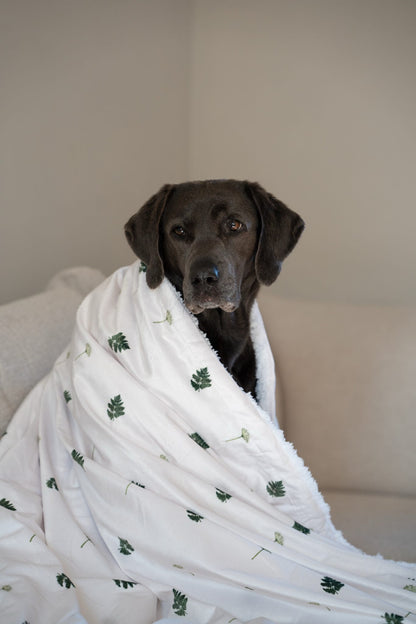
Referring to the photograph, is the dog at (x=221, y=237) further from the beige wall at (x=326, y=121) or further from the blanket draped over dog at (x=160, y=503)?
the beige wall at (x=326, y=121)

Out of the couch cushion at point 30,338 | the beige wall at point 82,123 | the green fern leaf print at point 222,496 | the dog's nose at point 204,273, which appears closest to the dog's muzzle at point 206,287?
the dog's nose at point 204,273

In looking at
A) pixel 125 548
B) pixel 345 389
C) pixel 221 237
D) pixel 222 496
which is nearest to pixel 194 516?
pixel 222 496

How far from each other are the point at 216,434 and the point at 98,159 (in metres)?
1.89

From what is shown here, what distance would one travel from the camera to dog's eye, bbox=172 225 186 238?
1.62 metres

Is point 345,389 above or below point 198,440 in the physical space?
below

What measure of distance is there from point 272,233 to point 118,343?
1.97ft

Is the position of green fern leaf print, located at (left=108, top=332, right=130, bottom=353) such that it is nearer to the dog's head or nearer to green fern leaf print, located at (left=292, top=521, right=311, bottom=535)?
the dog's head

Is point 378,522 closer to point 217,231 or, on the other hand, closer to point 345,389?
point 345,389

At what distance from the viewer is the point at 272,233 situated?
64.2 inches

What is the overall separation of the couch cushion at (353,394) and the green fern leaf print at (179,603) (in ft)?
3.37

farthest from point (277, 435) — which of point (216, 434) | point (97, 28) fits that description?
point (97, 28)

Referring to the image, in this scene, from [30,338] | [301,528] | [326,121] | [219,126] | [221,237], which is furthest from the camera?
[219,126]

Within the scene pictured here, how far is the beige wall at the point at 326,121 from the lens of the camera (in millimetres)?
2834

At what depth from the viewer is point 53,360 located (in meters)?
1.86
